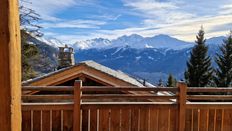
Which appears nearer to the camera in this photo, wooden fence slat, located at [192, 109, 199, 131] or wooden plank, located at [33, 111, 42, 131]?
wooden plank, located at [33, 111, 42, 131]

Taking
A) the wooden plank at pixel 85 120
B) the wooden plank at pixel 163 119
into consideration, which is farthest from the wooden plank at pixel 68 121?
the wooden plank at pixel 163 119

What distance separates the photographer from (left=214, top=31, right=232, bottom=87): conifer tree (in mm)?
36938

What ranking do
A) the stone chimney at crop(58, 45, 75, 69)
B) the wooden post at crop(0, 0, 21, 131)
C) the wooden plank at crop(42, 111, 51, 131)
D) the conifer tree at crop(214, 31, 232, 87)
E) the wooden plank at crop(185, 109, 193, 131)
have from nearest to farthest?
the wooden post at crop(0, 0, 21, 131) → the wooden plank at crop(42, 111, 51, 131) → the wooden plank at crop(185, 109, 193, 131) → the stone chimney at crop(58, 45, 75, 69) → the conifer tree at crop(214, 31, 232, 87)

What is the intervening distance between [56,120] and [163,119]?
1483 mm

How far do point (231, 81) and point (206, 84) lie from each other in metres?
2.60

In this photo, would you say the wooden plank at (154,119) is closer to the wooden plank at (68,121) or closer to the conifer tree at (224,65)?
the wooden plank at (68,121)

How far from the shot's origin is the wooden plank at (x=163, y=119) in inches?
195

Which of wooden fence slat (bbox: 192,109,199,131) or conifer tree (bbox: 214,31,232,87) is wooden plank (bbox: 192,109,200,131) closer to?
wooden fence slat (bbox: 192,109,199,131)

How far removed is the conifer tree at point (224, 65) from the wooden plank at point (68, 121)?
3394 centimetres

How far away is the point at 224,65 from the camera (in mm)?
37438

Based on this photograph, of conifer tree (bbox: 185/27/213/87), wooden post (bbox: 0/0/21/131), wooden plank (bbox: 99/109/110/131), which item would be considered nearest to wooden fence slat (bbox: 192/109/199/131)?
wooden plank (bbox: 99/109/110/131)

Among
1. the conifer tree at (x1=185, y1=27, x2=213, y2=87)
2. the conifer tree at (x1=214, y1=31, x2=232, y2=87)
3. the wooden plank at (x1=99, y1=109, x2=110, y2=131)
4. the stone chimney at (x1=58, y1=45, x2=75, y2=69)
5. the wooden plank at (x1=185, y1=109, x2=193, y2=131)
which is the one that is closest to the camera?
the wooden plank at (x1=99, y1=109, x2=110, y2=131)

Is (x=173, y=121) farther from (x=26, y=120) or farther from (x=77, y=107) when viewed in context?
(x=26, y=120)

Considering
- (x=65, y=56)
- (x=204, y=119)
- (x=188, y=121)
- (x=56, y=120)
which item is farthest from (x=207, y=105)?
(x=65, y=56)
